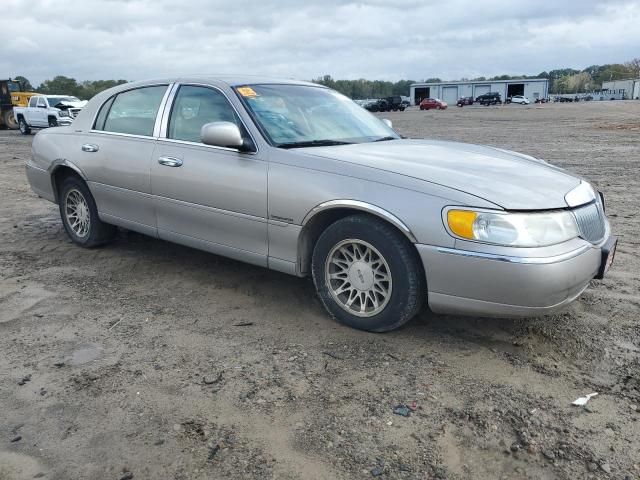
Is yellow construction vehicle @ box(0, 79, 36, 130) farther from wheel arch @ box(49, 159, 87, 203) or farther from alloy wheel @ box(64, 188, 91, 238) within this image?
alloy wheel @ box(64, 188, 91, 238)

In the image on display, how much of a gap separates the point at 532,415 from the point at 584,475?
0.43 meters

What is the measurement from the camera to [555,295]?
9.95 ft

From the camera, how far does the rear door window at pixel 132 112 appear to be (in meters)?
4.68

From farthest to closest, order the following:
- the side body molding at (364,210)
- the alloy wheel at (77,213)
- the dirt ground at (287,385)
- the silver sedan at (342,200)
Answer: the alloy wheel at (77,213)
the side body molding at (364,210)
the silver sedan at (342,200)
the dirt ground at (287,385)

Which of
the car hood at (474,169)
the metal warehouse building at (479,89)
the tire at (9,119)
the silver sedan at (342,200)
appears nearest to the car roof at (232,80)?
the silver sedan at (342,200)

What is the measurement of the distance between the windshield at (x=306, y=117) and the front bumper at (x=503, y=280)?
139cm

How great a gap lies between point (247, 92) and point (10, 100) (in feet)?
98.4

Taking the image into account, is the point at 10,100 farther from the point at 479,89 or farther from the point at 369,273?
the point at 479,89

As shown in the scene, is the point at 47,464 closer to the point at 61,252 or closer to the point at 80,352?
the point at 80,352

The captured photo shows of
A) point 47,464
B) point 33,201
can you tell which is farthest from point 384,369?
point 33,201

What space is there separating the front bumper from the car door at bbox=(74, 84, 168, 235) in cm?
250

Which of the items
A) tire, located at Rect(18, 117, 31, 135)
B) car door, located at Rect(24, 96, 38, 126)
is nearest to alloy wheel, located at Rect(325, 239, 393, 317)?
car door, located at Rect(24, 96, 38, 126)

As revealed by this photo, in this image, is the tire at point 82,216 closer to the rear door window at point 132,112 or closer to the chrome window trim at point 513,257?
the rear door window at point 132,112

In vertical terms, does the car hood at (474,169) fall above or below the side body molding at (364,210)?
above
